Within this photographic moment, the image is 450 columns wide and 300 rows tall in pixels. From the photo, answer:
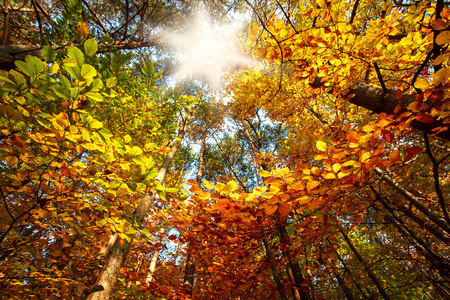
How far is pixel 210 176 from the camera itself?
39.7 feet

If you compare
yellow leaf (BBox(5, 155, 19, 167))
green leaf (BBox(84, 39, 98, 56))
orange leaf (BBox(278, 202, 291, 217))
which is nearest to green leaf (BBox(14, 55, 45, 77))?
green leaf (BBox(84, 39, 98, 56))

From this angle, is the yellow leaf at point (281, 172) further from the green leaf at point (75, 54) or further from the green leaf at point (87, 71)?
the green leaf at point (75, 54)

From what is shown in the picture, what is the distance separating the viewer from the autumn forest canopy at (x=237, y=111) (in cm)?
102

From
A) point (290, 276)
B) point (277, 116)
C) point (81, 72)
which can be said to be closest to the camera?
point (81, 72)

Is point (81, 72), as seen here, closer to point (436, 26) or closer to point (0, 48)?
point (436, 26)

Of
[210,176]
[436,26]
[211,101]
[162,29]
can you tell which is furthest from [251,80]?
[210,176]

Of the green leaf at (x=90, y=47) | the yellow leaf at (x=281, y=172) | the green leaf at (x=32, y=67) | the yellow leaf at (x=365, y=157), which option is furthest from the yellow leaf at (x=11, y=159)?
the yellow leaf at (x=365, y=157)

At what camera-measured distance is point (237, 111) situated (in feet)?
22.8

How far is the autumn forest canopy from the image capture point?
102 centimetres

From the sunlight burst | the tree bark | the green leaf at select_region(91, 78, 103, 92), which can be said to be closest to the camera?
the green leaf at select_region(91, 78, 103, 92)

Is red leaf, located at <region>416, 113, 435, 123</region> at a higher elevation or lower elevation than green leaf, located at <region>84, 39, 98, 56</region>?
lower

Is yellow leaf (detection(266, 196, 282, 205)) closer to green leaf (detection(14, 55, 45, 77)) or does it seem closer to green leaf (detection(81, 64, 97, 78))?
green leaf (detection(81, 64, 97, 78))

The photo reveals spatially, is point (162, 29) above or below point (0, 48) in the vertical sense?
above

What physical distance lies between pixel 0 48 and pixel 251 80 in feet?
14.4
